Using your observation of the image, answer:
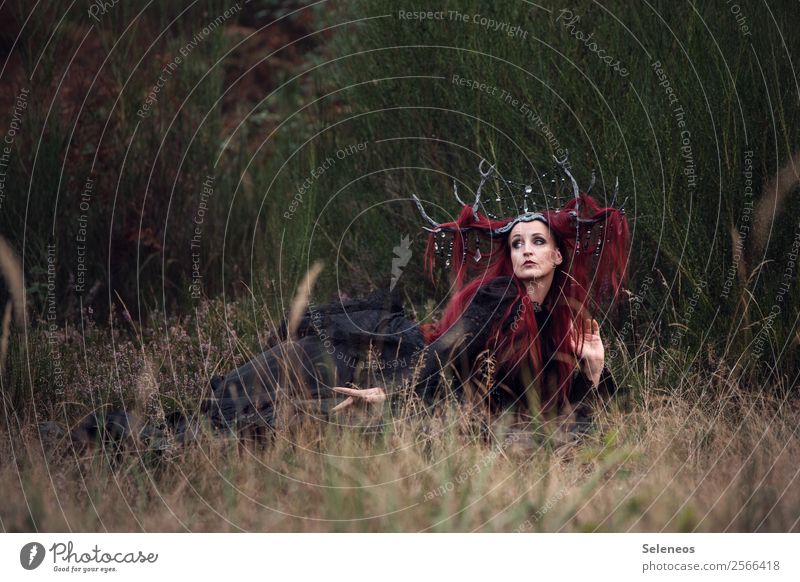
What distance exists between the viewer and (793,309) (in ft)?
13.8

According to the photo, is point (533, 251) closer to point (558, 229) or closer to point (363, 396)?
point (558, 229)

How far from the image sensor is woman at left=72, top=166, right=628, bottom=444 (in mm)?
3805

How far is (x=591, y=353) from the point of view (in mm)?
3943

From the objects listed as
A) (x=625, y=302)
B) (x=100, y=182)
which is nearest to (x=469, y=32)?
(x=625, y=302)

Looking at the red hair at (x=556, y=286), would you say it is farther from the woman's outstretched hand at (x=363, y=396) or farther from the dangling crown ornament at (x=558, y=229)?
the woman's outstretched hand at (x=363, y=396)

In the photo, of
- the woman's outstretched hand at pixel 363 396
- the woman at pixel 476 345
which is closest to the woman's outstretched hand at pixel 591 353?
the woman at pixel 476 345

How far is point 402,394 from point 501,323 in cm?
49

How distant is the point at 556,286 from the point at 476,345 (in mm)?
460

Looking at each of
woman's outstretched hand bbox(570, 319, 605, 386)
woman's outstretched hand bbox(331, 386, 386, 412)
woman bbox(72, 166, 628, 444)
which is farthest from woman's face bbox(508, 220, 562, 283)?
woman's outstretched hand bbox(331, 386, 386, 412)

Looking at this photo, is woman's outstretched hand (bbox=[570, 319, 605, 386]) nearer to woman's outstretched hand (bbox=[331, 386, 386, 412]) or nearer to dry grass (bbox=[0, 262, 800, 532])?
dry grass (bbox=[0, 262, 800, 532])

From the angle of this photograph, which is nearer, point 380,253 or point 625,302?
point 625,302

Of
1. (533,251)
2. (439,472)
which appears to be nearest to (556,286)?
(533,251)

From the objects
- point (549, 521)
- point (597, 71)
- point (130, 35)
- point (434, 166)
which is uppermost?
point (130, 35)

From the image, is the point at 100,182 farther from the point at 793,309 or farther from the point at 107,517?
the point at 793,309
